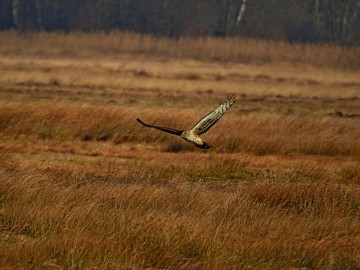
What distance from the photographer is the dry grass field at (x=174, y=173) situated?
796 centimetres

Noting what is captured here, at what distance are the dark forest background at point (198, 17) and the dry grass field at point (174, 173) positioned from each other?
10.2m

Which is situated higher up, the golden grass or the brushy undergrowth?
the brushy undergrowth

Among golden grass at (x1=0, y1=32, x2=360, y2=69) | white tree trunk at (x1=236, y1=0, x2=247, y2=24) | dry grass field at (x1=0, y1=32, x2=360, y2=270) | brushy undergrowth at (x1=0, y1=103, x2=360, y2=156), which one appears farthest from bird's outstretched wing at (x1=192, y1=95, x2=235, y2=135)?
white tree trunk at (x1=236, y1=0, x2=247, y2=24)

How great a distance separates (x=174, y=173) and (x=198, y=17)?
38.8m

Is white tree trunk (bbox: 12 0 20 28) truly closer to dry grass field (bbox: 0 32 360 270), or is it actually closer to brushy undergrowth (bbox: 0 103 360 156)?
dry grass field (bbox: 0 32 360 270)

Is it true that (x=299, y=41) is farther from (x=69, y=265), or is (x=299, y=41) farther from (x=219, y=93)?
(x=69, y=265)

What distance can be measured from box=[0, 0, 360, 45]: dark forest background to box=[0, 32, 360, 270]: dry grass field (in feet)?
33.6

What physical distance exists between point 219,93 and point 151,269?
2189 cm

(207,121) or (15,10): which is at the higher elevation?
(207,121)

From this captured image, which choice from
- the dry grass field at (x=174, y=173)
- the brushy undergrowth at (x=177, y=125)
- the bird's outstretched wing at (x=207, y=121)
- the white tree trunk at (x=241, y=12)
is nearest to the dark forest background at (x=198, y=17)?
the white tree trunk at (x=241, y=12)

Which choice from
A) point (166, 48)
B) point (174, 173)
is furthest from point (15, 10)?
point (174, 173)

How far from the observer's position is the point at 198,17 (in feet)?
168

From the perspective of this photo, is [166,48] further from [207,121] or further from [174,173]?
[207,121]

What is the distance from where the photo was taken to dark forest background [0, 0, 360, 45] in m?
46.1
